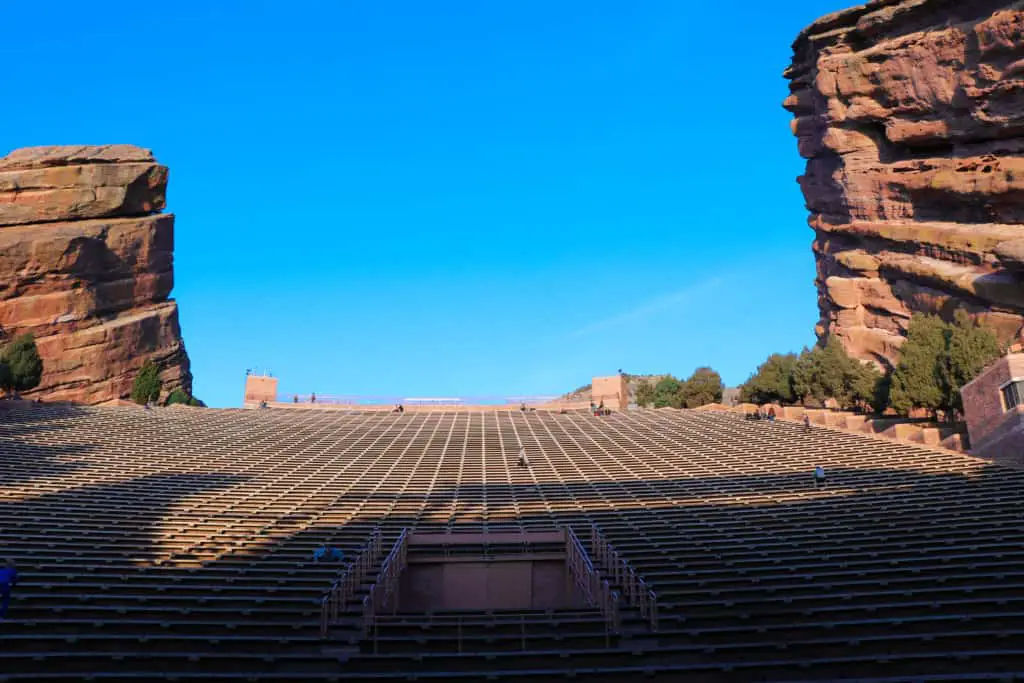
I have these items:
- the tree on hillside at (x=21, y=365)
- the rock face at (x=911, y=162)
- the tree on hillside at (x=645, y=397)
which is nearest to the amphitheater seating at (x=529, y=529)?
the tree on hillside at (x=21, y=365)

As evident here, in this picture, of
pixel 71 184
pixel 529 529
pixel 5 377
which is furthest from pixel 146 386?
pixel 529 529

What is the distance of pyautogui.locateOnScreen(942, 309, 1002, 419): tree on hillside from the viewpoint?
97.8 feet

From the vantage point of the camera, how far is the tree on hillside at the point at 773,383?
46.7 meters

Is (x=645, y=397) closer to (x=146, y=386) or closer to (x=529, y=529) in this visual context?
(x=146, y=386)

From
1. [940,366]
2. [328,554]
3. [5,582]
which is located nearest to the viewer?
[5,582]

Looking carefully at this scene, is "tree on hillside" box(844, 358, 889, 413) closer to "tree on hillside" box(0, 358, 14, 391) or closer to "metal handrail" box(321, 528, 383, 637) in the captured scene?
"metal handrail" box(321, 528, 383, 637)

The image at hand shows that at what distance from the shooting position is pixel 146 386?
54625mm

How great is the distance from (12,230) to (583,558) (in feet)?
181

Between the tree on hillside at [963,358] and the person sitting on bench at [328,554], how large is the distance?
23.6 meters

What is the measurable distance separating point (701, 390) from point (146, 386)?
36.1 meters

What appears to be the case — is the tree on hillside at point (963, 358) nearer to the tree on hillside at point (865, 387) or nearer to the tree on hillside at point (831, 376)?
the tree on hillside at point (865, 387)

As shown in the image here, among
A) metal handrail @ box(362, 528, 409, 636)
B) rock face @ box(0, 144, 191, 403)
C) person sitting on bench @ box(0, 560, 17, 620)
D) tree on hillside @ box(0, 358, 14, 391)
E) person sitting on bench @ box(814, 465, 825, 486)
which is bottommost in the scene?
metal handrail @ box(362, 528, 409, 636)

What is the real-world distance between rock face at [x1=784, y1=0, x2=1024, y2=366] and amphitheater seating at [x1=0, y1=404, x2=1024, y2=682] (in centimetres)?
1597

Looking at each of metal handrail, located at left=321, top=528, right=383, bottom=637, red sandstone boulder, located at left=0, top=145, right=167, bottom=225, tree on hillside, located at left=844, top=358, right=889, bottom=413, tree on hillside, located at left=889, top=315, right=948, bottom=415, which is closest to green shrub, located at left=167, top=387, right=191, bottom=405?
red sandstone boulder, located at left=0, top=145, right=167, bottom=225
